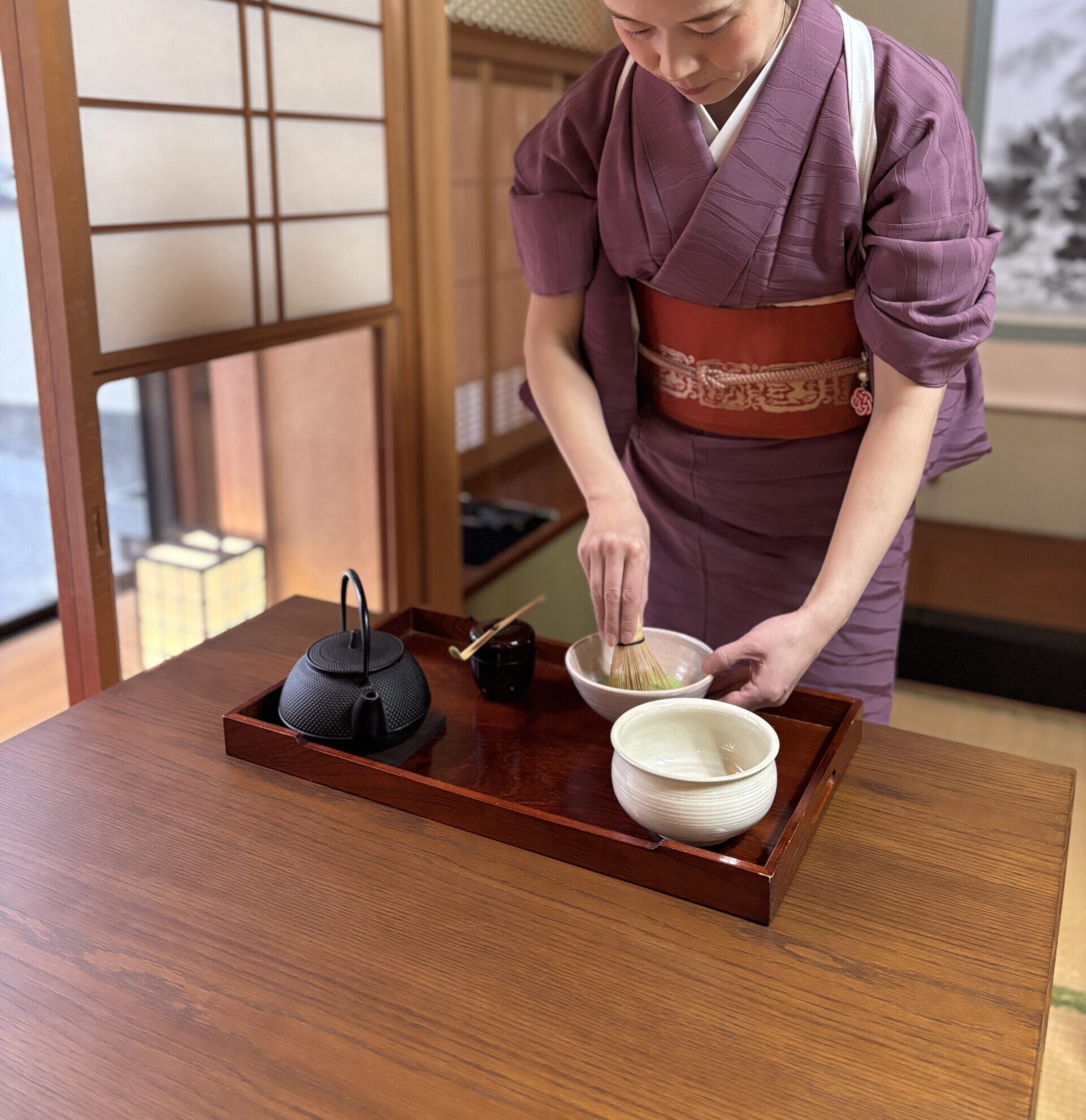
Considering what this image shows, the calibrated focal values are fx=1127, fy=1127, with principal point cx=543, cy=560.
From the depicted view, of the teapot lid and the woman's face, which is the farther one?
the teapot lid

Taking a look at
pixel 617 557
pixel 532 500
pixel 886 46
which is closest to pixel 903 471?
pixel 617 557

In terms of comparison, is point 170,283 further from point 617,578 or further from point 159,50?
point 617,578

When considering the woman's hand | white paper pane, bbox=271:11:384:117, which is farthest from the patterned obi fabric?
white paper pane, bbox=271:11:384:117

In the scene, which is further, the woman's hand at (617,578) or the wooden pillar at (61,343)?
the wooden pillar at (61,343)

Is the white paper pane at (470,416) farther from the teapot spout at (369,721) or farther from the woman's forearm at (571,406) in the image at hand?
the teapot spout at (369,721)

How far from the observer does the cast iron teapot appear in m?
1.19

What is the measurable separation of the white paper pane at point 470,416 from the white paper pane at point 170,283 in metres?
1.46

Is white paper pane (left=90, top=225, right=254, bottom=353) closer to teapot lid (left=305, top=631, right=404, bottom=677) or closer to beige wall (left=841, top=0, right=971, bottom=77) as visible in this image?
teapot lid (left=305, top=631, right=404, bottom=677)

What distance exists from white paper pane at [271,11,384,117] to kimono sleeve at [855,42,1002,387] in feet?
4.02

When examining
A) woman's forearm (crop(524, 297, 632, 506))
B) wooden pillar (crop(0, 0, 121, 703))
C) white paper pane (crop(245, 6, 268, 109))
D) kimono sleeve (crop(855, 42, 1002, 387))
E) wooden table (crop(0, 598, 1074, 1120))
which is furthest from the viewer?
white paper pane (crop(245, 6, 268, 109))

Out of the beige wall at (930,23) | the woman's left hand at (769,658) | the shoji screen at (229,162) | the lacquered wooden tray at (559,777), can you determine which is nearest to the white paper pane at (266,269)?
the shoji screen at (229,162)

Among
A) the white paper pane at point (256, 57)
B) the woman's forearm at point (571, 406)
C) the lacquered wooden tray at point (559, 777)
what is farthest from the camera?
the white paper pane at point (256, 57)

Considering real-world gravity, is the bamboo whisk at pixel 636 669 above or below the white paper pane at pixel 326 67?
below

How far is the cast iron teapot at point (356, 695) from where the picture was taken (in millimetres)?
1194
